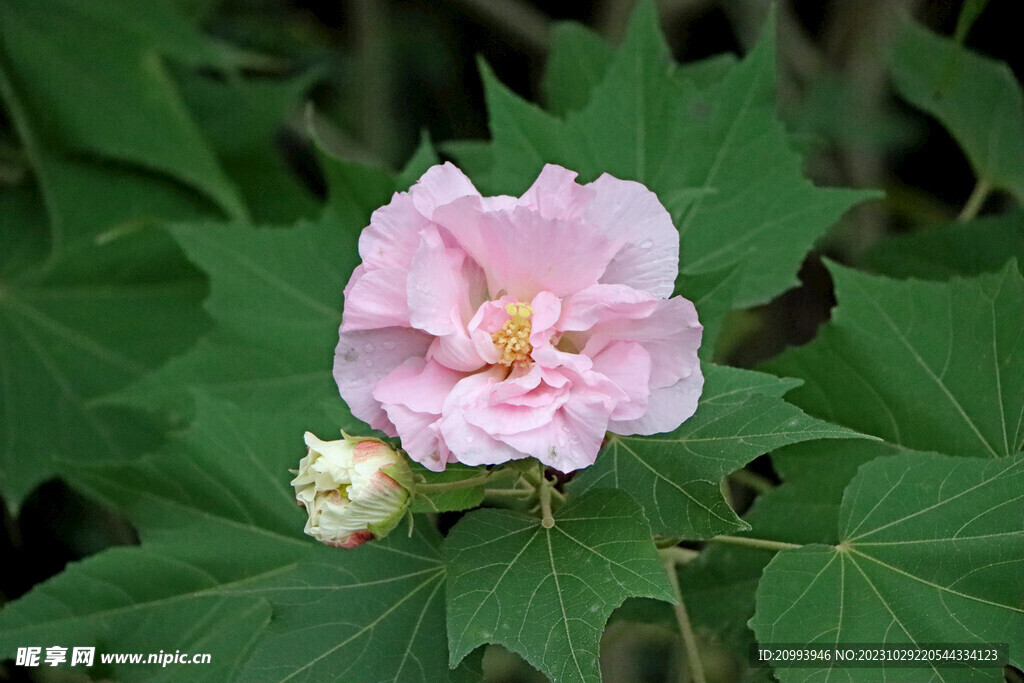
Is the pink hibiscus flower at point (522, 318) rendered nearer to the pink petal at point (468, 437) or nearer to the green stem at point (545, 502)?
the pink petal at point (468, 437)

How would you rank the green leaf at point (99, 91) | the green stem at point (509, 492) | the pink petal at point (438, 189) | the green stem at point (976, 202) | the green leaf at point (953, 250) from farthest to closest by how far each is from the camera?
1. the green leaf at point (99, 91)
2. the green stem at point (976, 202)
3. the green leaf at point (953, 250)
4. the green stem at point (509, 492)
5. the pink petal at point (438, 189)

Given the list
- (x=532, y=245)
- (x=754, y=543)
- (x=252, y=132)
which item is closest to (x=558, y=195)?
(x=532, y=245)

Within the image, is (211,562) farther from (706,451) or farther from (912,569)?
(912,569)

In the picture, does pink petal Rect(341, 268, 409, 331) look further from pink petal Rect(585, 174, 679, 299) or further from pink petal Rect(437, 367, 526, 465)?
pink petal Rect(585, 174, 679, 299)

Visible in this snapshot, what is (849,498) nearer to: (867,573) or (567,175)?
(867,573)

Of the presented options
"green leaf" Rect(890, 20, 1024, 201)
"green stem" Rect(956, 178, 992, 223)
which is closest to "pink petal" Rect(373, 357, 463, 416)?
"green stem" Rect(956, 178, 992, 223)

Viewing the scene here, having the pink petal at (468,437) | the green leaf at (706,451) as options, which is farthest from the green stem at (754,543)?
the pink petal at (468,437)

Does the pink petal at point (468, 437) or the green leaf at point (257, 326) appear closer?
the pink petal at point (468, 437)

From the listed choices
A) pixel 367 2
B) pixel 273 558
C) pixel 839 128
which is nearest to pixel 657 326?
pixel 273 558
